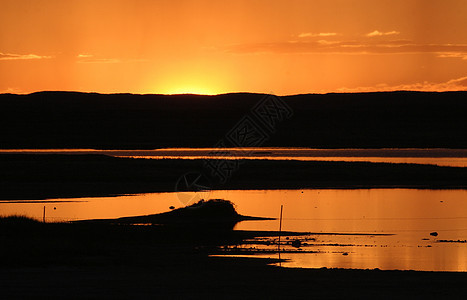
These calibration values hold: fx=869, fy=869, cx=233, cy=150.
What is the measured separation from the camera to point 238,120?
122688mm

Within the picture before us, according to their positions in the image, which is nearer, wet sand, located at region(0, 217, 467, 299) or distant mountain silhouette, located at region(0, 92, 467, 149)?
wet sand, located at region(0, 217, 467, 299)

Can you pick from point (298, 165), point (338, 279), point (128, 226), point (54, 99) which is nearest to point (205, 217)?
point (128, 226)

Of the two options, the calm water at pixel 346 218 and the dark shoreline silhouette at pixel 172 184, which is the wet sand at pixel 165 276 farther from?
the calm water at pixel 346 218

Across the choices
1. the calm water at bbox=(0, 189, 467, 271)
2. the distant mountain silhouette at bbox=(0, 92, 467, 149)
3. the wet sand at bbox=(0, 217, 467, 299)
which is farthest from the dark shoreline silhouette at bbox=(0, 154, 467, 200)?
the distant mountain silhouette at bbox=(0, 92, 467, 149)

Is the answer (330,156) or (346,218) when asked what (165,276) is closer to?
(346,218)

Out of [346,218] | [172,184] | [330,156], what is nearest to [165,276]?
[346,218]

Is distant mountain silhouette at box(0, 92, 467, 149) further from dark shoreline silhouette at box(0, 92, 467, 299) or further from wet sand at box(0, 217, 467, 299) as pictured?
wet sand at box(0, 217, 467, 299)

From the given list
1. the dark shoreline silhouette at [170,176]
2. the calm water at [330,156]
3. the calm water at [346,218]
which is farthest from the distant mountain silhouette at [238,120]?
the calm water at [346,218]

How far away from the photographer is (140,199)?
130ft

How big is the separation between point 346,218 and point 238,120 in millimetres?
90353

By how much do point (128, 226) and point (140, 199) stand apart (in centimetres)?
1040

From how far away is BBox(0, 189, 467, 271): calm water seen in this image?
23.3 metres

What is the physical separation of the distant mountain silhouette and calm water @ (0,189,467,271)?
5280 centimetres

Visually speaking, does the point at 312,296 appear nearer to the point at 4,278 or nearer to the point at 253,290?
the point at 253,290
